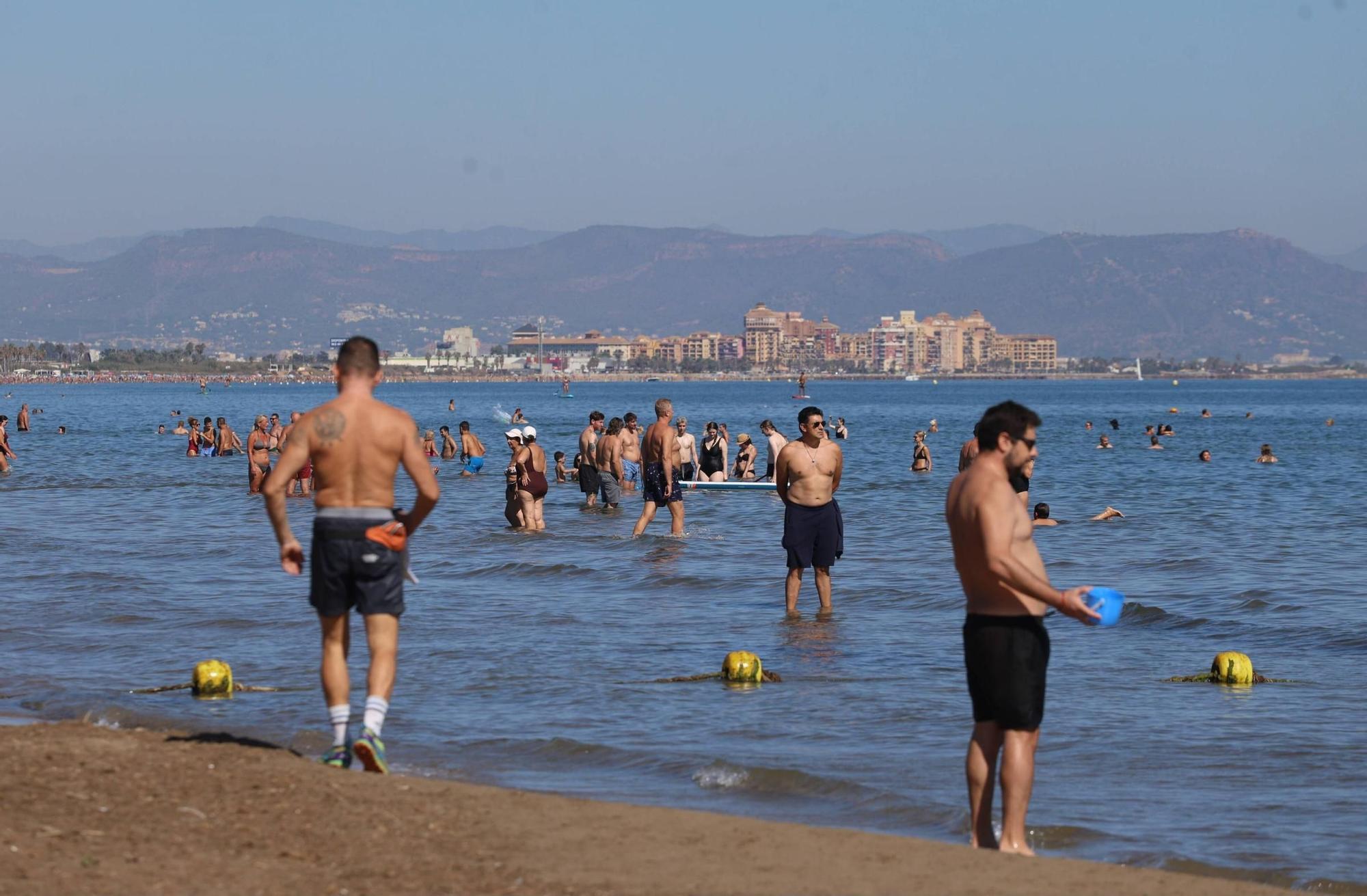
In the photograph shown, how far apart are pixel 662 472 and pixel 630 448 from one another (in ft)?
16.3

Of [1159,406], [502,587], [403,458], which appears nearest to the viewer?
[403,458]

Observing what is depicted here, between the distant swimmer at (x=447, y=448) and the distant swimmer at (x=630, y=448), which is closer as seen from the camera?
the distant swimmer at (x=630, y=448)

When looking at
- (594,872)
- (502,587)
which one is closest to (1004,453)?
(594,872)

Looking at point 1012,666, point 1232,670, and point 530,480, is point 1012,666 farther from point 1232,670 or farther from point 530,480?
point 530,480

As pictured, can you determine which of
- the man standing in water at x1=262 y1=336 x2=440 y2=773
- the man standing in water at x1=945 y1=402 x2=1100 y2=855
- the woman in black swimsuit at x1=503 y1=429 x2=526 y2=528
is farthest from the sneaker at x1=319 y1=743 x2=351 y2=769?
the woman in black swimsuit at x1=503 y1=429 x2=526 y2=528

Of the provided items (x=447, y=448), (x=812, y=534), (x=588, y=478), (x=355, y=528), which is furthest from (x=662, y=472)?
(x=447, y=448)

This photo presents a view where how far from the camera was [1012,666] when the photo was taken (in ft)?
19.9

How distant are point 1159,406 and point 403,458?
418 ft

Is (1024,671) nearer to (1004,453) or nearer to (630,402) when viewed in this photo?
(1004,453)

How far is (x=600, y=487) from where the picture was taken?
2466 cm

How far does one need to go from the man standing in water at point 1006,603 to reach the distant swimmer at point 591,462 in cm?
1877

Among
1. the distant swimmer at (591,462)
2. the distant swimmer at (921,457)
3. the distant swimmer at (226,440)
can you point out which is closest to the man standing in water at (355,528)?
the distant swimmer at (591,462)

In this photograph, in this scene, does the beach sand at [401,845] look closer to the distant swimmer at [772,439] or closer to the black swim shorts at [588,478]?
the black swim shorts at [588,478]

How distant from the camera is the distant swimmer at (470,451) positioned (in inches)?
1275
